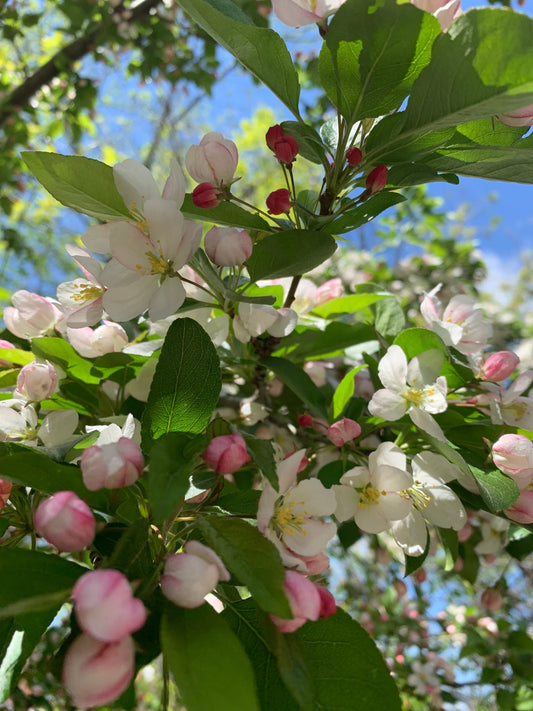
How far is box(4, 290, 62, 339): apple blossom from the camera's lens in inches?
39.8

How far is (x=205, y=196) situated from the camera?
79cm

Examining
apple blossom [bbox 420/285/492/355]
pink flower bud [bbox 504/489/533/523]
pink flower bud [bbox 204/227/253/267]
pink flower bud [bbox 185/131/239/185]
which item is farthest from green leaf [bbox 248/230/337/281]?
pink flower bud [bbox 504/489/533/523]

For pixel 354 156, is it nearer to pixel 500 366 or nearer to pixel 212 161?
pixel 212 161

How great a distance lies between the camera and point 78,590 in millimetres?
466

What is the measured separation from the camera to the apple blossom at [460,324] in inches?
40.1

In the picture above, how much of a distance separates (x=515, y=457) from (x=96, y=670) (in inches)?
24.7

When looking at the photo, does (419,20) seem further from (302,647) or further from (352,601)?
(352,601)

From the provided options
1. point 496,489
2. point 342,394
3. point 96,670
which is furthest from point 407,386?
point 96,670

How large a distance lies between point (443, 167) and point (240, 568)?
620 mm

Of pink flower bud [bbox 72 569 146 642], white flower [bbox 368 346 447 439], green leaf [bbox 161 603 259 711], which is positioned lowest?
green leaf [bbox 161 603 259 711]

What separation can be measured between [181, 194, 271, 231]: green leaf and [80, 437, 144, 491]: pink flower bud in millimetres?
390

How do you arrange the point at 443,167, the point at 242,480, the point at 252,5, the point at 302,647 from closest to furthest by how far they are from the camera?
the point at 302,647 → the point at 443,167 → the point at 242,480 → the point at 252,5

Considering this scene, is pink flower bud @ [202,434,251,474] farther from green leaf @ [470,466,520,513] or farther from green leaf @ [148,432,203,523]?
green leaf @ [470,466,520,513]

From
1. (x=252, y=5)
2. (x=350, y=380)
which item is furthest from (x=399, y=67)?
(x=252, y=5)
